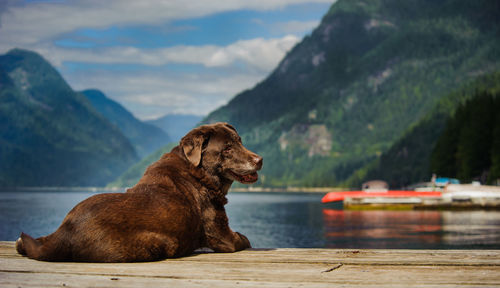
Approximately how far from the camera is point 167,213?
7.19 metres

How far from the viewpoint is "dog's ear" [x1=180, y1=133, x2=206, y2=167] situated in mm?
8070

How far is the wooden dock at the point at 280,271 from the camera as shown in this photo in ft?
17.1

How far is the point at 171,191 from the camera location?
301 inches

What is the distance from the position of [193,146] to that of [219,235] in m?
1.31

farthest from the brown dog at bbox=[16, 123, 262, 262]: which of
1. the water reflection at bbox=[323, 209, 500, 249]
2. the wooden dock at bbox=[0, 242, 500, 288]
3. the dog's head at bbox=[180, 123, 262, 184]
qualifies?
the water reflection at bbox=[323, 209, 500, 249]

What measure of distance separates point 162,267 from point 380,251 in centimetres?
295

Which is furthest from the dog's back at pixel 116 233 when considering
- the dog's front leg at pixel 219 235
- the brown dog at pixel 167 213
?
the dog's front leg at pixel 219 235

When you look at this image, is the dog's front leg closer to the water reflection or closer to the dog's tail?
the dog's tail

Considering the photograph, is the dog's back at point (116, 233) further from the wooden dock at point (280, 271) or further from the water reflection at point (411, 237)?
the water reflection at point (411, 237)

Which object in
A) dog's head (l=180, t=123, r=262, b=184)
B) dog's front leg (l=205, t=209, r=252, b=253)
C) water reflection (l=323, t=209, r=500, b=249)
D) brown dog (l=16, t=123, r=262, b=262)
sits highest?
dog's head (l=180, t=123, r=262, b=184)

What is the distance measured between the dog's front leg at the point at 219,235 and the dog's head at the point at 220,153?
0.61 meters

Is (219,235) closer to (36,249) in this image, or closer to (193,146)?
(193,146)

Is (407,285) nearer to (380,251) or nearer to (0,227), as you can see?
(380,251)

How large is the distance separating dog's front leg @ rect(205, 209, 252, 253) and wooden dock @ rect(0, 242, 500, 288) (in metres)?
0.80
